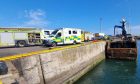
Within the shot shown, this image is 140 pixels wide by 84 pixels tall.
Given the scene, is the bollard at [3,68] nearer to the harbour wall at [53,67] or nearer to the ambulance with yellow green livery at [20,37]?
the harbour wall at [53,67]

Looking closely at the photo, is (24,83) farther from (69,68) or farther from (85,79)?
(85,79)

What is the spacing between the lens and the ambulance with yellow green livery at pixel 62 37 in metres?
21.7

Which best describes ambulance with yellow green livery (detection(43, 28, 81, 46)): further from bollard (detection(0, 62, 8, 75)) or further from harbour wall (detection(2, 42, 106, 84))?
bollard (detection(0, 62, 8, 75))

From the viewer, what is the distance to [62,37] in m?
22.8

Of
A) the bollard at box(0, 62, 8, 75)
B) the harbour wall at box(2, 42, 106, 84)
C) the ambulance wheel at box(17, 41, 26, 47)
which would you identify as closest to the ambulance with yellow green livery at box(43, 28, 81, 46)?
the ambulance wheel at box(17, 41, 26, 47)

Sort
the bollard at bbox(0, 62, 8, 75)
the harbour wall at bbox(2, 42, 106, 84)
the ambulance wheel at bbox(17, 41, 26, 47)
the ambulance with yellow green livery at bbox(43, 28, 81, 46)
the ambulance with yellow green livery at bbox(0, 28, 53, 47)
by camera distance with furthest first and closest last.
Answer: the ambulance wheel at bbox(17, 41, 26, 47), the ambulance with yellow green livery at bbox(43, 28, 81, 46), the ambulance with yellow green livery at bbox(0, 28, 53, 47), the harbour wall at bbox(2, 42, 106, 84), the bollard at bbox(0, 62, 8, 75)

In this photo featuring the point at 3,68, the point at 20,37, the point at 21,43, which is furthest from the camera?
the point at 21,43

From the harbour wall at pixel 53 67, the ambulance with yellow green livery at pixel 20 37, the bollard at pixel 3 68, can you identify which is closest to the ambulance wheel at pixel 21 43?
the ambulance with yellow green livery at pixel 20 37

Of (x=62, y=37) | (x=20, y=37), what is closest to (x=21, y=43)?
(x=20, y=37)

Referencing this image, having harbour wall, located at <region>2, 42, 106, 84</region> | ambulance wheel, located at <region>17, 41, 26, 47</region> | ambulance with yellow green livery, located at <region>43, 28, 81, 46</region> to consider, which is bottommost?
harbour wall, located at <region>2, 42, 106, 84</region>

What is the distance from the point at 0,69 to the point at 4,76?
0.40 meters

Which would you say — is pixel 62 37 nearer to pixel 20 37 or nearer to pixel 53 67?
pixel 20 37

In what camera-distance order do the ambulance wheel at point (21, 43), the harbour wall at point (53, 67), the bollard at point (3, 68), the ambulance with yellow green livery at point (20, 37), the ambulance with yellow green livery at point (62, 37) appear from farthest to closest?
the ambulance wheel at point (21, 43) → the ambulance with yellow green livery at point (62, 37) → the ambulance with yellow green livery at point (20, 37) → the harbour wall at point (53, 67) → the bollard at point (3, 68)

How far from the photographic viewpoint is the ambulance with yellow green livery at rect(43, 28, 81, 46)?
2175cm
